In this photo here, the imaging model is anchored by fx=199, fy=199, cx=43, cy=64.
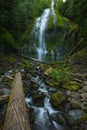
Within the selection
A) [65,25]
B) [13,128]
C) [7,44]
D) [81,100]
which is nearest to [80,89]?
[81,100]

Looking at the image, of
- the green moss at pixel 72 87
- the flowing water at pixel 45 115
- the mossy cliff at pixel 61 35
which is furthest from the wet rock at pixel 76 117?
the mossy cliff at pixel 61 35

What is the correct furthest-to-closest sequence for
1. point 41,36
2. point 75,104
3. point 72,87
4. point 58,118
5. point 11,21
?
point 41,36 → point 11,21 → point 72,87 → point 75,104 → point 58,118

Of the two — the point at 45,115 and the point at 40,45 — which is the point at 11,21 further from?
the point at 45,115

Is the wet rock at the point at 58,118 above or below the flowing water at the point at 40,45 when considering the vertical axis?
below

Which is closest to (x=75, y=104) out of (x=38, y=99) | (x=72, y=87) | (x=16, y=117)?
(x=38, y=99)

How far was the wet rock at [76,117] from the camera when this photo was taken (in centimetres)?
569

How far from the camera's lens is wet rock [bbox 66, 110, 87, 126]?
5689mm

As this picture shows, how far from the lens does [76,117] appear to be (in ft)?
19.5

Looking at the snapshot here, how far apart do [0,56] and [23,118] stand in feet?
31.5

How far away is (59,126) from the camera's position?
5.63 meters

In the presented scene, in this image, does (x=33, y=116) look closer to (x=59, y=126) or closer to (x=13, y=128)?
(x=59, y=126)

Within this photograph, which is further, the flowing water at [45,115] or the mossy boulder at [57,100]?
the mossy boulder at [57,100]

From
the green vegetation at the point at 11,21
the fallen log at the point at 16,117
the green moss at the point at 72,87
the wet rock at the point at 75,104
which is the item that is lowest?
the fallen log at the point at 16,117

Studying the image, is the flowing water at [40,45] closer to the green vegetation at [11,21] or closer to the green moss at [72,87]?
the green vegetation at [11,21]
